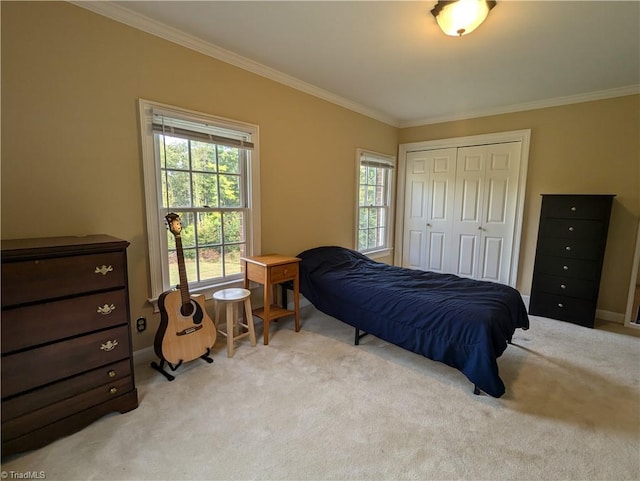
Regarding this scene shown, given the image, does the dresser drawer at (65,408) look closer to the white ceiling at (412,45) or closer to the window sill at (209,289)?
the window sill at (209,289)

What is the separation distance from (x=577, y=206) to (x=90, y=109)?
4.38 metres

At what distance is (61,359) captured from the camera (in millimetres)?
1552

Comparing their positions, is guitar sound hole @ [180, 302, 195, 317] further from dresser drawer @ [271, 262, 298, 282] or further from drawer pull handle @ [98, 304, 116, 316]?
dresser drawer @ [271, 262, 298, 282]

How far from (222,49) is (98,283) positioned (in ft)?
6.72

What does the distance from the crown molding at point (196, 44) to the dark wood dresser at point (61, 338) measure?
59.8 inches

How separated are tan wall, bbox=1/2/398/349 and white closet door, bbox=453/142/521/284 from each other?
9.31 ft

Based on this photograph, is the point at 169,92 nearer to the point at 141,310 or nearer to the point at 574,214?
the point at 141,310

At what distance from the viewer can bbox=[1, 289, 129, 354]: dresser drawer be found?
141 cm

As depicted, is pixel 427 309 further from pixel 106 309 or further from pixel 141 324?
pixel 141 324

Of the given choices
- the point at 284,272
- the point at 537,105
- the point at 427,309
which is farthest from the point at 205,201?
the point at 537,105

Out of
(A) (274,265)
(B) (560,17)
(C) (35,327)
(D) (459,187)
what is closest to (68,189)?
(C) (35,327)

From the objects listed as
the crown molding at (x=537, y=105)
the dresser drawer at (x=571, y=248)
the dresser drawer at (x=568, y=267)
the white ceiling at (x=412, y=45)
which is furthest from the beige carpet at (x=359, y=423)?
the crown molding at (x=537, y=105)

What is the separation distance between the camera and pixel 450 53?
2473 millimetres

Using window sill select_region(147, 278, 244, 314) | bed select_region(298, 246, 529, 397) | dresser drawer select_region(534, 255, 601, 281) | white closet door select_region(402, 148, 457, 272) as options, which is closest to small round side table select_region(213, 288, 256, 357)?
window sill select_region(147, 278, 244, 314)
